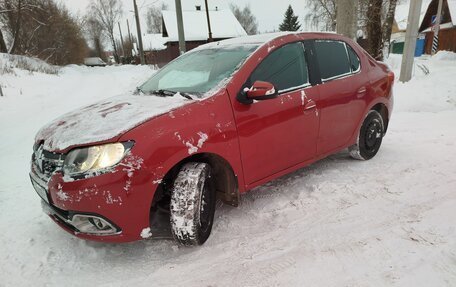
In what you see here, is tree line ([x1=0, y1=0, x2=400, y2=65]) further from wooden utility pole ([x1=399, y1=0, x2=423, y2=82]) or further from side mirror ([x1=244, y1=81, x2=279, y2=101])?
side mirror ([x1=244, y1=81, x2=279, y2=101])

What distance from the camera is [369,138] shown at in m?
4.31

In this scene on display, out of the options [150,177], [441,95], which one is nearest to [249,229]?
[150,177]

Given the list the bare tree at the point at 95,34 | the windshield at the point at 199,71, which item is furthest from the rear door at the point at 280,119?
the bare tree at the point at 95,34

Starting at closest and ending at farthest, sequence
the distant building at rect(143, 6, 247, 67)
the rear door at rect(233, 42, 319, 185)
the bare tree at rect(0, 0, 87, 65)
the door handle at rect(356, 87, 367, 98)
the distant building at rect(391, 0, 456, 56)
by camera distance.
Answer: the rear door at rect(233, 42, 319, 185) → the door handle at rect(356, 87, 367, 98) → the bare tree at rect(0, 0, 87, 65) → the distant building at rect(391, 0, 456, 56) → the distant building at rect(143, 6, 247, 67)

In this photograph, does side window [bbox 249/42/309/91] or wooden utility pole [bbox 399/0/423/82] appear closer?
side window [bbox 249/42/309/91]

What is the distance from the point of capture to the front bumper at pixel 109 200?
89.2 inches

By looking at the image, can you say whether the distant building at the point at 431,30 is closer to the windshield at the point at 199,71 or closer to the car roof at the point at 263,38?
the car roof at the point at 263,38

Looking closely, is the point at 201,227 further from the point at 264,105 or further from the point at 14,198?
the point at 14,198

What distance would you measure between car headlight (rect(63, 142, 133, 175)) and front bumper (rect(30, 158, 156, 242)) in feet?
0.22

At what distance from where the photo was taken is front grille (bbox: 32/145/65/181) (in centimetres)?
242

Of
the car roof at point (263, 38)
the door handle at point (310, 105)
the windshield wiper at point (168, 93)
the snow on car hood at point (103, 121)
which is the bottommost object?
the door handle at point (310, 105)

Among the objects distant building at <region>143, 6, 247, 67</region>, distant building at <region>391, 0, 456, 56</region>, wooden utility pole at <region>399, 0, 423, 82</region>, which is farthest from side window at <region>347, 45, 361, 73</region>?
distant building at <region>143, 6, 247, 67</region>

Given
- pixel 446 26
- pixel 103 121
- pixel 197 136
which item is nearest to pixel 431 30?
pixel 446 26

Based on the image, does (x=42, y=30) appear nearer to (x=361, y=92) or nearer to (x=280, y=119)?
(x=361, y=92)
